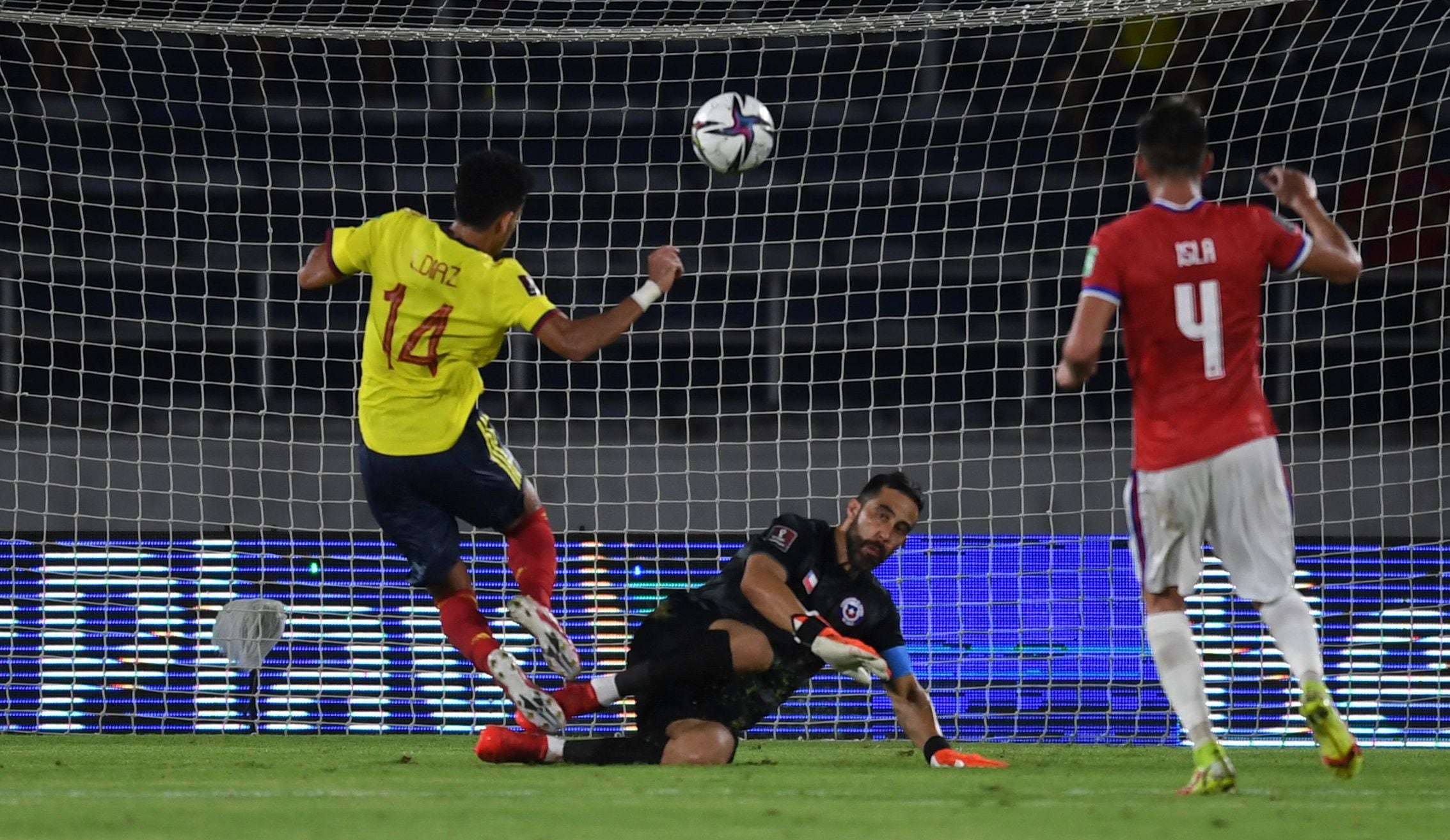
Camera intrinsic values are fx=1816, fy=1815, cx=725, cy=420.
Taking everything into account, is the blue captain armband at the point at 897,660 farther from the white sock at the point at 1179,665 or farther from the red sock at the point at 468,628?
the white sock at the point at 1179,665

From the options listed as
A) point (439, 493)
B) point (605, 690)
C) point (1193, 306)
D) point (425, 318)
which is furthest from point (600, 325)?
point (1193, 306)

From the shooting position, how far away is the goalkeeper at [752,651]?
5.76 metres

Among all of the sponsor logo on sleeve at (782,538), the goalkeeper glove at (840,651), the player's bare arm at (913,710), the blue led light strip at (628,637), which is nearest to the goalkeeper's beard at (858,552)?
the sponsor logo on sleeve at (782,538)

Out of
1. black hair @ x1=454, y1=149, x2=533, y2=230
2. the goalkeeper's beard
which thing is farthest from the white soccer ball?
the goalkeeper's beard

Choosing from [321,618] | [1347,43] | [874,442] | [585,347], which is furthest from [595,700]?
[1347,43]

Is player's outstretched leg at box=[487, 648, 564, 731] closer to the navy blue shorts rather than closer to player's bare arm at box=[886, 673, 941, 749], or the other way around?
the navy blue shorts

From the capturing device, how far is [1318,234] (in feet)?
14.9

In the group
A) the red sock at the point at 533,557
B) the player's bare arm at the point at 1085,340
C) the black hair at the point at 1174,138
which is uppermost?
the black hair at the point at 1174,138

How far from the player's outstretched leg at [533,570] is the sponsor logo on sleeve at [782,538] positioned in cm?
74

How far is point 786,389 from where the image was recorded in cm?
1172

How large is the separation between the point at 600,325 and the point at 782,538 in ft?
3.05

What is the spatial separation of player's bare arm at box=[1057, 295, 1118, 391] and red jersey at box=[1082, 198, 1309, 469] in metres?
0.06

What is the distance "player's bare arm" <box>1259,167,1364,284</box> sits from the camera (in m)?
4.49

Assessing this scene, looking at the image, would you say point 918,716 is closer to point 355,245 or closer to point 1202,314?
point 1202,314
